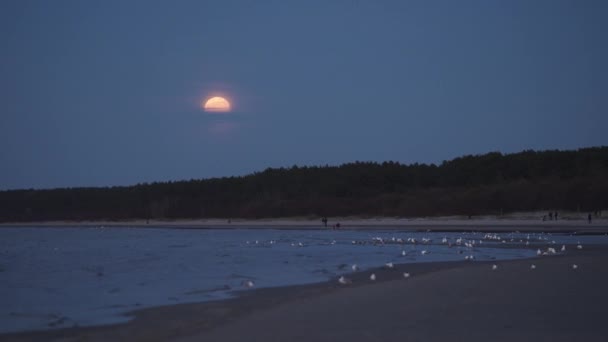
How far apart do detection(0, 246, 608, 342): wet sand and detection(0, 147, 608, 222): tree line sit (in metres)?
36.8

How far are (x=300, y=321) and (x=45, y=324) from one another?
439cm

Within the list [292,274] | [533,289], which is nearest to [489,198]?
[292,274]

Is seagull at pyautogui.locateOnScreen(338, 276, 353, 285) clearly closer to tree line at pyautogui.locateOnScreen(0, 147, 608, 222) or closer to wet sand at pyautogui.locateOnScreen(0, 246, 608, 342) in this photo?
wet sand at pyautogui.locateOnScreen(0, 246, 608, 342)

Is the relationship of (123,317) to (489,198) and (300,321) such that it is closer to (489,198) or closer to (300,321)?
(300,321)

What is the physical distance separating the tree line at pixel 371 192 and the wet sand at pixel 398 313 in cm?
Answer: 3682

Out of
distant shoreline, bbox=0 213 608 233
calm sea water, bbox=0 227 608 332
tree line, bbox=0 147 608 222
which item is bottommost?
calm sea water, bbox=0 227 608 332

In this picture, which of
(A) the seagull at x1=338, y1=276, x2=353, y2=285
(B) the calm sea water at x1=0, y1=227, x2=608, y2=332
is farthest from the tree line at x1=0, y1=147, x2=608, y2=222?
(A) the seagull at x1=338, y1=276, x2=353, y2=285

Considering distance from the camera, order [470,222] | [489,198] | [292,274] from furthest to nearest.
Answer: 1. [489,198]
2. [470,222]
3. [292,274]

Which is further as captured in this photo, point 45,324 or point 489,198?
point 489,198

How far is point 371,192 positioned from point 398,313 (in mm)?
65484

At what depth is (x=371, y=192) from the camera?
77.0m

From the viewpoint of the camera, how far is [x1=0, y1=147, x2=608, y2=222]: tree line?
55438 millimetres

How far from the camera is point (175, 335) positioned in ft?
35.0

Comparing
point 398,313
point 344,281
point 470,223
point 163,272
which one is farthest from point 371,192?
point 398,313
